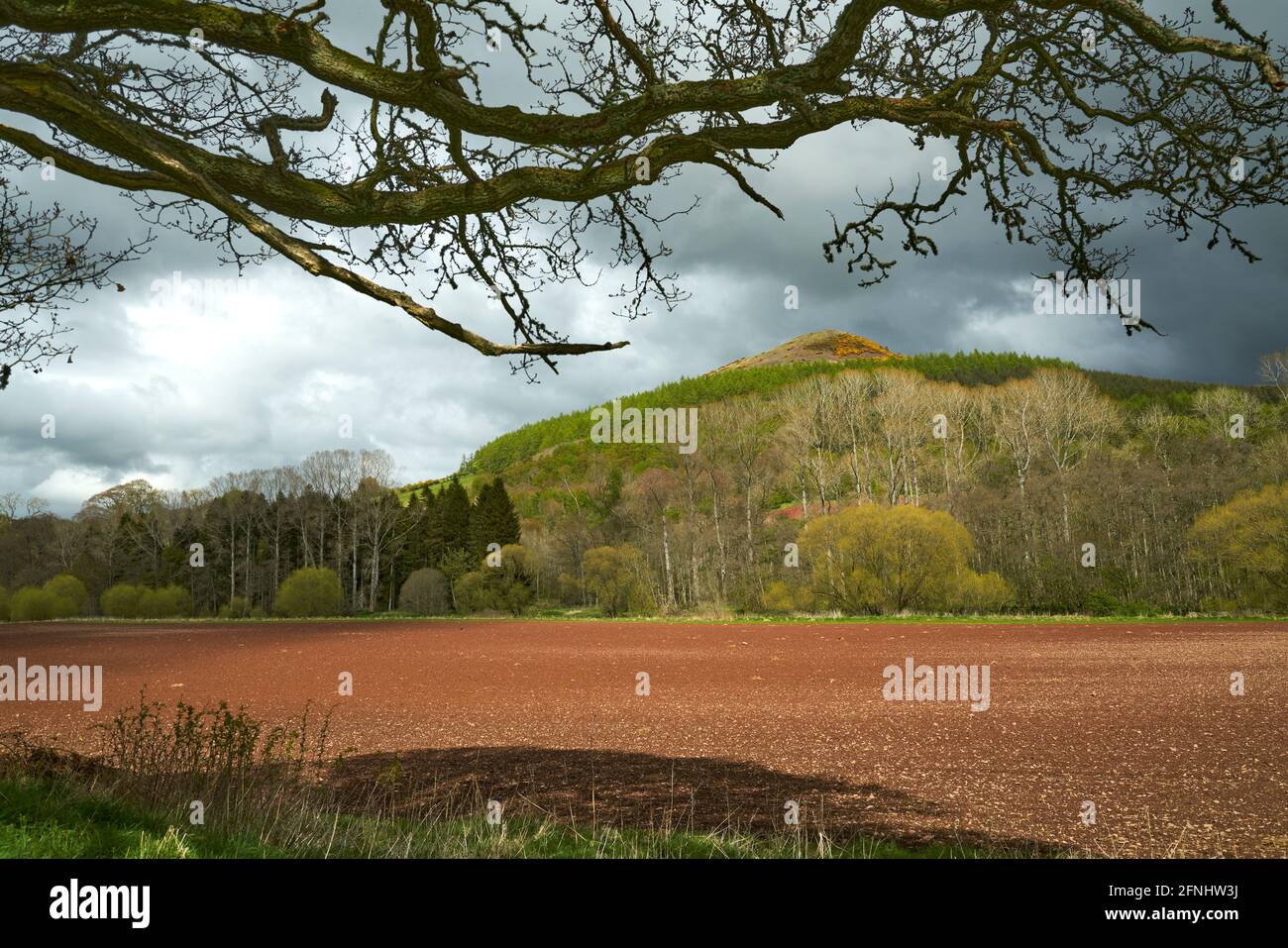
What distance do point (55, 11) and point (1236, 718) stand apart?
14702mm

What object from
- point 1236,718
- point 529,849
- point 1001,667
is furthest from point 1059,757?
point 1001,667

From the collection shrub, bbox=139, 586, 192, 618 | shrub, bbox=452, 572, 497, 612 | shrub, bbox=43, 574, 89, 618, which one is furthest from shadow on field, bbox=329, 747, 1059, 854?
shrub, bbox=43, 574, 89, 618

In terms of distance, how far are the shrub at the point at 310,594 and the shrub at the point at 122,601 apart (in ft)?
40.2

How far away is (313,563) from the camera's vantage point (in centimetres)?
7194

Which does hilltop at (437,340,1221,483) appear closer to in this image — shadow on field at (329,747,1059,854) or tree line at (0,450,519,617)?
tree line at (0,450,519,617)

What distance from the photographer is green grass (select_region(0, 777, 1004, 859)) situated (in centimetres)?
390

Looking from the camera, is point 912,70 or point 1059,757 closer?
point 912,70

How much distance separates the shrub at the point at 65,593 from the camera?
2371 inches

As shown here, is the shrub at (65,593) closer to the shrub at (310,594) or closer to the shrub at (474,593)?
the shrub at (310,594)

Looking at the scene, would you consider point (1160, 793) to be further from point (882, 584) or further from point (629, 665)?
point (882, 584)

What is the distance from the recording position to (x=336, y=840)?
5.01m

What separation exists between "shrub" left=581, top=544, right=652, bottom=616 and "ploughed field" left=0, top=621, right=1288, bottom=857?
2667cm

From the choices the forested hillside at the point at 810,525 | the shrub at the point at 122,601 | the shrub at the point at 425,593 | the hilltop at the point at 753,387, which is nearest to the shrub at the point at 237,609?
the forested hillside at the point at 810,525

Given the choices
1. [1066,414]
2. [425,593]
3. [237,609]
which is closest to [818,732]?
[1066,414]
